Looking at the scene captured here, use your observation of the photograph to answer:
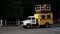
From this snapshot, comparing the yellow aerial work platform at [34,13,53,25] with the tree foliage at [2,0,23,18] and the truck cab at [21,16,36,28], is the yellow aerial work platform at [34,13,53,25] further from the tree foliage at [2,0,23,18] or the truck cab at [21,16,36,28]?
the tree foliage at [2,0,23,18]

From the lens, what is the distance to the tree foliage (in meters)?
36.7

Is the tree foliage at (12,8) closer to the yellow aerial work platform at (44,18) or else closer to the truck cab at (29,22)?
the yellow aerial work platform at (44,18)

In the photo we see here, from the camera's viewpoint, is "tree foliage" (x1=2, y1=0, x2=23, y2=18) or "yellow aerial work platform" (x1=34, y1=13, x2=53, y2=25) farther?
"tree foliage" (x1=2, y1=0, x2=23, y2=18)

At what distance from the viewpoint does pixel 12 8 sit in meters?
36.7

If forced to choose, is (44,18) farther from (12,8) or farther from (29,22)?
(12,8)

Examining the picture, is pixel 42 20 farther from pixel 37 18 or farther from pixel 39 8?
pixel 39 8

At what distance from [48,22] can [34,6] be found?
747cm

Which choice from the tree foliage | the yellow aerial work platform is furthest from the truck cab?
the tree foliage

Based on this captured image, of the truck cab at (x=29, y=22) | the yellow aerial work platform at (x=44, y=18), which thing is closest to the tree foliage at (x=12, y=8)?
the yellow aerial work platform at (x=44, y=18)

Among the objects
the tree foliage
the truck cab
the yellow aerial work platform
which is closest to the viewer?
the truck cab

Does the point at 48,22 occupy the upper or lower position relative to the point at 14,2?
lower

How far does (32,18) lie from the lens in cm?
3141

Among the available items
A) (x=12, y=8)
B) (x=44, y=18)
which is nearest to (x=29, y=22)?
(x=44, y=18)

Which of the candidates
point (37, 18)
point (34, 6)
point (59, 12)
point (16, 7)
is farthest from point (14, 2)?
point (59, 12)
